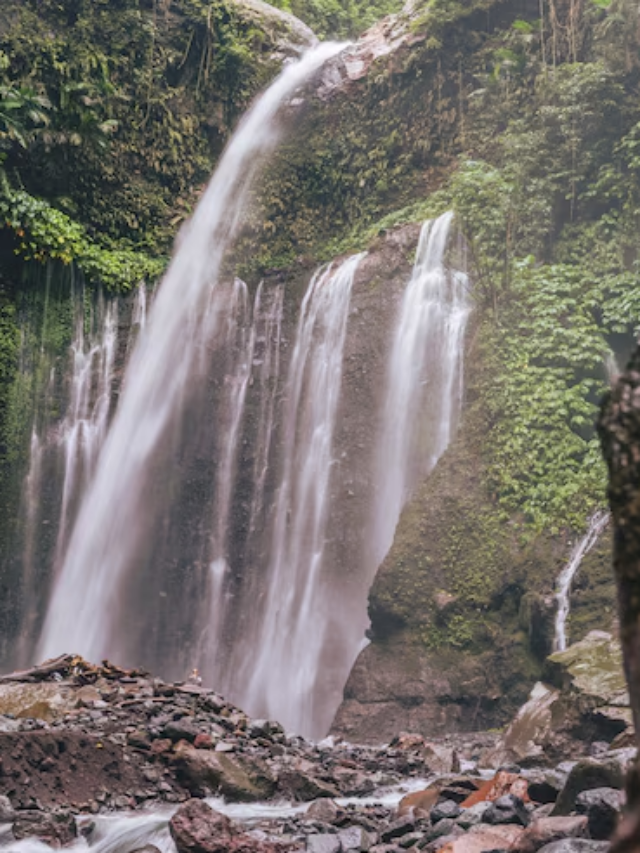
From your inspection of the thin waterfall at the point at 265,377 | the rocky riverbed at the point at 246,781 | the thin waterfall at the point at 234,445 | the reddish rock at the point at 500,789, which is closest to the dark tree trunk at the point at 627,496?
the rocky riverbed at the point at 246,781

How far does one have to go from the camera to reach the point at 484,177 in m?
15.3

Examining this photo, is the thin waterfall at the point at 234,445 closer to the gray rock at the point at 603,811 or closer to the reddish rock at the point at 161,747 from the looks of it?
the reddish rock at the point at 161,747

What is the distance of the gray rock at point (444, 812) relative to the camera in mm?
4477

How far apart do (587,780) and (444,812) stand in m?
1.09

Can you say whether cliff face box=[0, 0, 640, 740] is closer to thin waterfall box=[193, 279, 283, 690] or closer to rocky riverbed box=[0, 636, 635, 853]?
thin waterfall box=[193, 279, 283, 690]

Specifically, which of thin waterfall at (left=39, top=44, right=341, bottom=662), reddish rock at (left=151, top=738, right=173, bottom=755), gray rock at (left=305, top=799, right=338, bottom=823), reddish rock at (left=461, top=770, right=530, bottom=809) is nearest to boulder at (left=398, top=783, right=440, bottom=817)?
reddish rock at (left=461, top=770, right=530, bottom=809)

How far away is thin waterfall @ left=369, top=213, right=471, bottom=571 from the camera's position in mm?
14500

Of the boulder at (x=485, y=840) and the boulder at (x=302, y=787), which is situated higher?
the boulder at (x=485, y=840)

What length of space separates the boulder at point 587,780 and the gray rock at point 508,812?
16 cm

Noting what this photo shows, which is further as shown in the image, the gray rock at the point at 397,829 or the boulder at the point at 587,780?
the gray rock at the point at 397,829

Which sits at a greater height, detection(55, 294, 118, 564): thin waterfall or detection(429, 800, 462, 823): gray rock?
detection(55, 294, 118, 564): thin waterfall

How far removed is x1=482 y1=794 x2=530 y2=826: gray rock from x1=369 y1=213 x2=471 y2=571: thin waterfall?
32.9 ft

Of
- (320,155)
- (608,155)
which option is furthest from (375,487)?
(320,155)

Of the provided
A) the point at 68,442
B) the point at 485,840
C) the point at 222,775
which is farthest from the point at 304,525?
the point at 485,840
